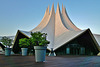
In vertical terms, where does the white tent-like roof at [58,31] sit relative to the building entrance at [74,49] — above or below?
above

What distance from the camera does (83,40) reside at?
30.0 m

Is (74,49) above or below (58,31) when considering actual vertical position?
below

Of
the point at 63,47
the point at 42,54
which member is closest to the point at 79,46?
the point at 63,47

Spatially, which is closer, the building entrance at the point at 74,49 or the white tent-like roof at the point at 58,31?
the white tent-like roof at the point at 58,31

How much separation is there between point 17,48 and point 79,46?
1526 centimetres

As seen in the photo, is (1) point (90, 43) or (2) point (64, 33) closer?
(1) point (90, 43)

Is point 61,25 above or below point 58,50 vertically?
above

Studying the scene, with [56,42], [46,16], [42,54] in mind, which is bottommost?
[42,54]

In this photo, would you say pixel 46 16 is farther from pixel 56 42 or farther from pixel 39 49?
pixel 39 49

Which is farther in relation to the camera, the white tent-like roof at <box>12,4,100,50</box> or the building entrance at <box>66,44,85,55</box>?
the building entrance at <box>66,44,85,55</box>

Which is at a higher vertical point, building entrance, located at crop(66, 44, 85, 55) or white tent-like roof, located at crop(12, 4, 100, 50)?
white tent-like roof, located at crop(12, 4, 100, 50)

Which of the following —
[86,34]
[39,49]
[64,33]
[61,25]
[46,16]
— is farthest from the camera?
[46,16]

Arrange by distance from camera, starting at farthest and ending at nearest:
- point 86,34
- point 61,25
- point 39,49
Answer: point 61,25, point 86,34, point 39,49

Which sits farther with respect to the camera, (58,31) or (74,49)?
(58,31)
